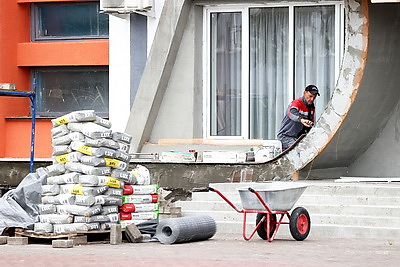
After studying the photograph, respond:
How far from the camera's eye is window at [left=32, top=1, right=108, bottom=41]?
81.3ft

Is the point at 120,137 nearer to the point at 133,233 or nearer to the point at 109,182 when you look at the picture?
the point at 109,182

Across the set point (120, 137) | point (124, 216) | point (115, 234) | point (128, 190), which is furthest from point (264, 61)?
point (115, 234)

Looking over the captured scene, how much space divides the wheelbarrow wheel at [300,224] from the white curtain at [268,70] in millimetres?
4956

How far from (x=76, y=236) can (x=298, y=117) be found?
227 inches

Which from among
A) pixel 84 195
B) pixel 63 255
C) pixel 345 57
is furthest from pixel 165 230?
pixel 345 57

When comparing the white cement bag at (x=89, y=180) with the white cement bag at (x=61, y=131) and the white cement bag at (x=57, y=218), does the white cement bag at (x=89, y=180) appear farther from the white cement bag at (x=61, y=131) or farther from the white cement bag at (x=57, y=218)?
the white cement bag at (x=61, y=131)

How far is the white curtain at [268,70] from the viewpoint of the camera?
73.4 ft

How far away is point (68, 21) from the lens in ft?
82.3

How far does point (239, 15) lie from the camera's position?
22625 millimetres

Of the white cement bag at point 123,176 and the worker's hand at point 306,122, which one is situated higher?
the worker's hand at point 306,122

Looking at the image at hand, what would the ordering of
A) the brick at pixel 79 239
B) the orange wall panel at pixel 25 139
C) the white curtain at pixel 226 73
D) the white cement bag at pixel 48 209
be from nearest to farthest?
the brick at pixel 79 239 → the white cement bag at pixel 48 209 → the white curtain at pixel 226 73 → the orange wall panel at pixel 25 139

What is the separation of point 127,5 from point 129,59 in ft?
5.07

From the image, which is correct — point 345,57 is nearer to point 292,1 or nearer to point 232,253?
point 292,1

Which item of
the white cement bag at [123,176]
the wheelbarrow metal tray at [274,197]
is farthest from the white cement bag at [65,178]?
the wheelbarrow metal tray at [274,197]
